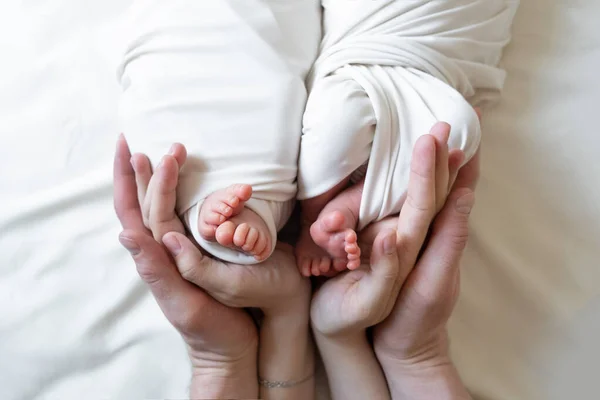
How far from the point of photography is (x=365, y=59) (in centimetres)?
79

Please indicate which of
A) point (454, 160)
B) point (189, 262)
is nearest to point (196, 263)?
point (189, 262)

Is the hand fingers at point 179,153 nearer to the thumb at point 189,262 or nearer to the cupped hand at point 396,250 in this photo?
the thumb at point 189,262

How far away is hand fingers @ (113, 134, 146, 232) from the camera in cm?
81

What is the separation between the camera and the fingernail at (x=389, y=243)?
67 cm

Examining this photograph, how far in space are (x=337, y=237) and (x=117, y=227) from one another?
1.28 ft

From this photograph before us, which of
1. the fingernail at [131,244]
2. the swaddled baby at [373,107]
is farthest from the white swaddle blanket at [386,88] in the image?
the fingernail at [131,244]

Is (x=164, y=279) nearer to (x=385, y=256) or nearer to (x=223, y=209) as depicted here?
(x=223, y=209)

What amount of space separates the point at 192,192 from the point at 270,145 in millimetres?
118

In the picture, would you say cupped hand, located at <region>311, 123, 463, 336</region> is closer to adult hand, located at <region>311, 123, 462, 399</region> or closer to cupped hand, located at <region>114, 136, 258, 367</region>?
adult hand, located at <region>311, 123, 462, 399</region>

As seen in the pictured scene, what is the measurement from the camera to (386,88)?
0.77 metres

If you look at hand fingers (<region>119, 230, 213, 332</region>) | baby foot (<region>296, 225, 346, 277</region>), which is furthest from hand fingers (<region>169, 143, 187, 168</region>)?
baby foot (<region>296, 225, 346, 277</region>)

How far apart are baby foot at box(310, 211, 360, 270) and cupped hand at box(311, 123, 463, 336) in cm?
3

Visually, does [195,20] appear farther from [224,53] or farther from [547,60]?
[547,60]

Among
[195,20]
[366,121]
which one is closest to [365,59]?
[366,121]
